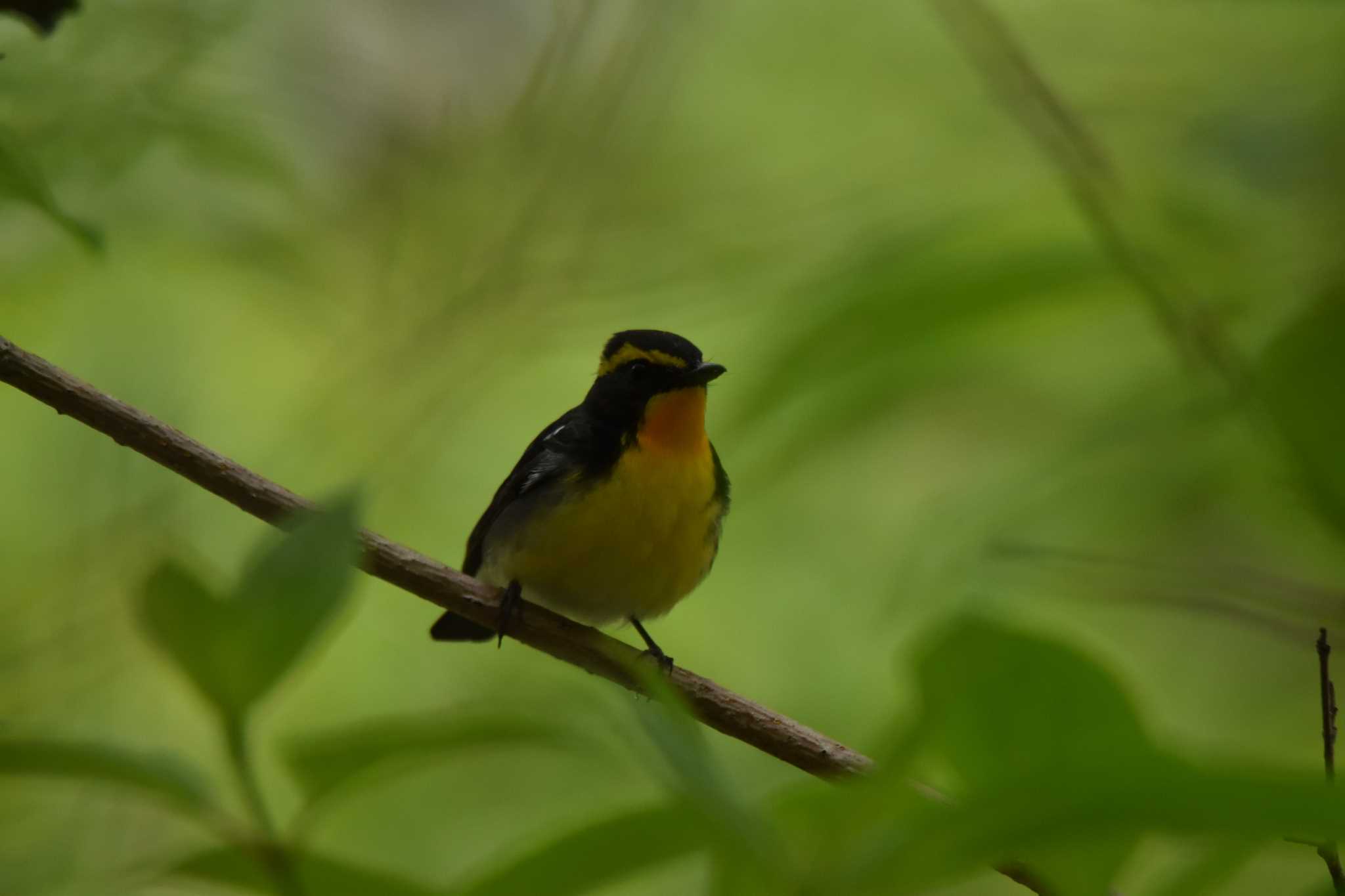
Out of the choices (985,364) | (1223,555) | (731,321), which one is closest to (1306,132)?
(985,364)

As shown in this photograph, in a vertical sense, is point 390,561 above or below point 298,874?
above

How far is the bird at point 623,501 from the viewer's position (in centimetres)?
409

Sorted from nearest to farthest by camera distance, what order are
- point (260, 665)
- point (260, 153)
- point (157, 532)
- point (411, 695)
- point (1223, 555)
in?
point (260, 665), point (260, 153), point (157, 532), point (1223, 555), point (411, 695)

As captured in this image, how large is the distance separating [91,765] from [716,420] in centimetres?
161

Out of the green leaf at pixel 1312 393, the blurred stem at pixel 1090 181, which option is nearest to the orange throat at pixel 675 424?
the blurred stem at pixel 1090 181

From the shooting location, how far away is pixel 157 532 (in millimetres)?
2879

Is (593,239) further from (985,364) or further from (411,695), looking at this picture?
(411,695)

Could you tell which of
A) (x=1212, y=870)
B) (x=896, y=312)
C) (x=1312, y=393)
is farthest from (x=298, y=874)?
(x=1312, y=393)

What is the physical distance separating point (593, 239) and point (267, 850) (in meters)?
3.27

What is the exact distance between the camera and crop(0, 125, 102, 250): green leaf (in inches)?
44.8

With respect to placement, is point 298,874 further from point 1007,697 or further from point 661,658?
point 661,658

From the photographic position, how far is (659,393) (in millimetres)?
4363

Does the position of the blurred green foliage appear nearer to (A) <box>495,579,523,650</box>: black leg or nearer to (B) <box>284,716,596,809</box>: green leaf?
(B) <box>284,716,596,809</box>: green leaf

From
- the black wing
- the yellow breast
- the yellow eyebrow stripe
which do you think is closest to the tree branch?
the yellow breast
